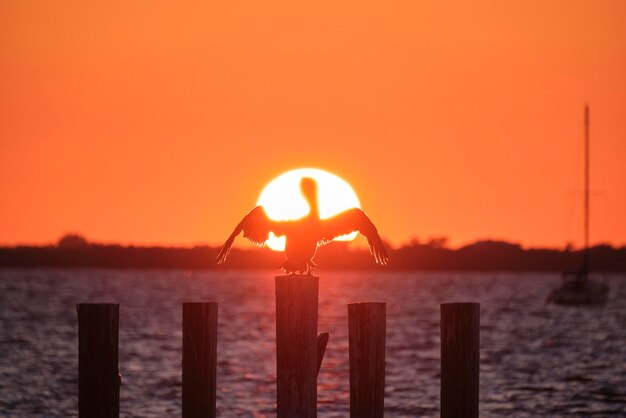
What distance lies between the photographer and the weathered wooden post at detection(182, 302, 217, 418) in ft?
41.2

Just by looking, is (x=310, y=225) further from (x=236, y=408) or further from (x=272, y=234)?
(x=236, y=408)

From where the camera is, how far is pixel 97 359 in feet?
41.2

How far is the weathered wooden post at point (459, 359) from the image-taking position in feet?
41.0

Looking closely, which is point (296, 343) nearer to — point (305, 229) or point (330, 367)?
point (305, 229)

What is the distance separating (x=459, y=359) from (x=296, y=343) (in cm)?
188

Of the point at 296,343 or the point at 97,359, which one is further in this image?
the point at 97,359

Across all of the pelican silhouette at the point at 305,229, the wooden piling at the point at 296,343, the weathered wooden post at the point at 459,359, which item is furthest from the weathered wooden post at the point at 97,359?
the weathered wooden post at the point at 459,359

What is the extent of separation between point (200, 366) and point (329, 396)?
1939cm

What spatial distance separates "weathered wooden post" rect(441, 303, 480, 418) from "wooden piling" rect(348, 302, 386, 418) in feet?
2.10

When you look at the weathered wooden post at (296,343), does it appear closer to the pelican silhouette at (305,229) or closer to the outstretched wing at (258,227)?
the pelican silhouette at (305,229)

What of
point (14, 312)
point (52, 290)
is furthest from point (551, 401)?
point (52, 290)

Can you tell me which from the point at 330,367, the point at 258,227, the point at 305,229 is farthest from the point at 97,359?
the point at 330,367

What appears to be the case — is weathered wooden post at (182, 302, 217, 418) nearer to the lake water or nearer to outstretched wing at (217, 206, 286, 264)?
outstretched wing at (217, 206, 286, 264)

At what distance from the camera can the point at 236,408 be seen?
28.8 m
